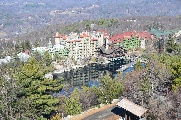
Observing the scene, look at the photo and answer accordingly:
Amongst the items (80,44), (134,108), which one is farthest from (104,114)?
(80,44)

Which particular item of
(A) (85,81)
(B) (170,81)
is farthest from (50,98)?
(A) (85,81)

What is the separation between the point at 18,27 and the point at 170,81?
5942 inches

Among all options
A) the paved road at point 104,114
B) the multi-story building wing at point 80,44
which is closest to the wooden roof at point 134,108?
the paved road at point 104,114

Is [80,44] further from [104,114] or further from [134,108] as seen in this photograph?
[134,108]

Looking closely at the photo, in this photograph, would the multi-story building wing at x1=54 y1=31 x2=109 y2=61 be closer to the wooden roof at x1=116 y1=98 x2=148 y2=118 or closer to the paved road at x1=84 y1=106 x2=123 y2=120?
the paved road at x1=84 y1=106 x2=123 y2=120

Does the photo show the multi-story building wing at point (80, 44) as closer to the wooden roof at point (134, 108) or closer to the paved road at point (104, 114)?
the paved road at point (104, 114)

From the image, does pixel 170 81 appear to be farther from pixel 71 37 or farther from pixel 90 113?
pixel 71 37

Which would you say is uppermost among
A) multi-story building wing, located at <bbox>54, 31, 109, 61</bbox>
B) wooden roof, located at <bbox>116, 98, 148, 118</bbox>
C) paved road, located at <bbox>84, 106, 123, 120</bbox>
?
wooden roof, located at <bbox>116, 98, 148, 118</bbox>

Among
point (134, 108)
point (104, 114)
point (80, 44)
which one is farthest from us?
point (80, 44)

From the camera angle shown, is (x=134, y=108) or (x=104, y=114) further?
(x=104, y=114)

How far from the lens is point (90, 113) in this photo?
1992cm

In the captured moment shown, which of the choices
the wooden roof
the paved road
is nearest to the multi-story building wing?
the paved road

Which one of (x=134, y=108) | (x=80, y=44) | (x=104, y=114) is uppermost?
(x=134, y=108)

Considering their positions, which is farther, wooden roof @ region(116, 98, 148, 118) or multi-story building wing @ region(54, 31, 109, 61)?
multi-story building wing @ region(54, 31, 109, 61)
